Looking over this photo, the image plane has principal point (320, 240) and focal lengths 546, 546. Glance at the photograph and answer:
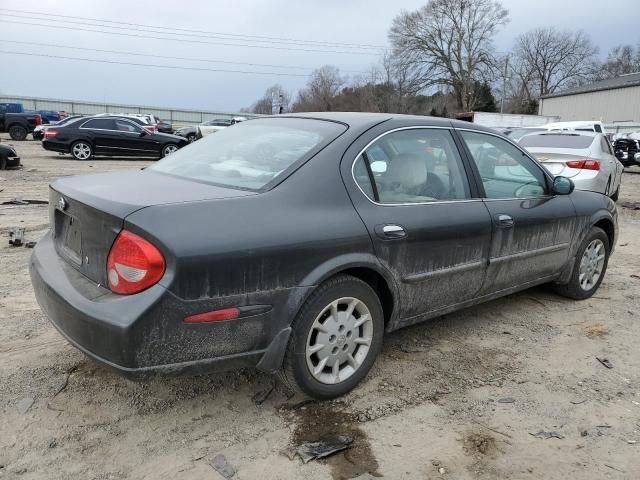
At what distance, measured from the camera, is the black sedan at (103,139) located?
1752cm

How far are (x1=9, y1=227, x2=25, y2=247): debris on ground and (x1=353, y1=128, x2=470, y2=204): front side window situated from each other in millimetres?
4736

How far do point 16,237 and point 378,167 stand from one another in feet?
15.9

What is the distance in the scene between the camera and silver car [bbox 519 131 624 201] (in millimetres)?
8922

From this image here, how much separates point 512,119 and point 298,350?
111 feet

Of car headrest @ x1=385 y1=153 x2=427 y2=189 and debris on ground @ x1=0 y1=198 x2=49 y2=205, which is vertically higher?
car headrest @ x1=385 y1=153 x2=427 y2=189

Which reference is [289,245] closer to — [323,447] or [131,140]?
[323,447]

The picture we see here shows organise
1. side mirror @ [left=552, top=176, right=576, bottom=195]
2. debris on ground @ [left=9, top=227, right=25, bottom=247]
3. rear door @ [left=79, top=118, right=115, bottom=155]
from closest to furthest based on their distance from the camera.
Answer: side mirror @ [left=552, top=176, right=576, bottom=195]
debris on ground @ [left=9, top=227, right=25, bottom=247]
rear door @ [left=79, top=118, right=115, bottom=155]

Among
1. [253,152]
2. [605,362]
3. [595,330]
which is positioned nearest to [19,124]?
[253,152]

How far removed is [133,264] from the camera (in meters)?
2.37

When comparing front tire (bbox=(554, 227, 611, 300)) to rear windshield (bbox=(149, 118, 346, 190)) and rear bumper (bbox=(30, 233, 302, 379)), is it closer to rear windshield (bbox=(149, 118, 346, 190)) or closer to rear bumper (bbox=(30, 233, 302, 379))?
rear windshield (bbox=(149, 118, 346, 190))

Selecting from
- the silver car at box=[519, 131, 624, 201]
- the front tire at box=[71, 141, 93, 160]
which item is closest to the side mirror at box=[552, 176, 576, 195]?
the silver car at box=[519, 131, 624, 201]

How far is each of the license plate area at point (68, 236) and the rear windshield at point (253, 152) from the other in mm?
653

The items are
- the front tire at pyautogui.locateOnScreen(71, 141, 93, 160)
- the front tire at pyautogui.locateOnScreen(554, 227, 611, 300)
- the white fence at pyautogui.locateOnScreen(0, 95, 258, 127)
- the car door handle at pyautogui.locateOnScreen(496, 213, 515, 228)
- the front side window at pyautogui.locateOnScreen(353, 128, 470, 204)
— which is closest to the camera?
the front side window at pyautogui.locateOnScreen(353, 128, 470, 204)

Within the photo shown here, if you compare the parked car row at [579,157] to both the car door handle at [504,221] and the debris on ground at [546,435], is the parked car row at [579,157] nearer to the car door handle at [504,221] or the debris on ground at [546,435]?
the car door handle at [504,221]
